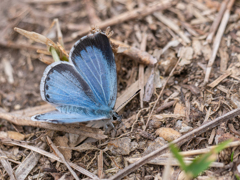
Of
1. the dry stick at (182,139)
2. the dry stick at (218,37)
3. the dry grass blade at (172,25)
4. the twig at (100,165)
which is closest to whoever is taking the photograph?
the dry stick at (182,139)

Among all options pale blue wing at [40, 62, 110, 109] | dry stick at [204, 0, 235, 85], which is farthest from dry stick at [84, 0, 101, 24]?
Result: dry stick at [204, 0, 235, 85]

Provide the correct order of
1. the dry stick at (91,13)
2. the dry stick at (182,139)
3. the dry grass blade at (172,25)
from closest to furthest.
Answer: the dry stick at (182,139) < the dry grass blade at (172,25) < the dry stick at (91,13)

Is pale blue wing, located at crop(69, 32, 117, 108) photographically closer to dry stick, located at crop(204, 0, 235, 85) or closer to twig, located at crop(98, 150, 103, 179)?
twig, located at crop(98, 150, 103, 179)

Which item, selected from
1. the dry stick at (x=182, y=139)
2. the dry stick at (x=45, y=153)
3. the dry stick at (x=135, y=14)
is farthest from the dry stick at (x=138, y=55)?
the dry stick at (x=45, y=153)

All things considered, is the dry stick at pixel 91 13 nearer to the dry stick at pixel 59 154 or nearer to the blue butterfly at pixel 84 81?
the blue butterfly at pixel 84 81

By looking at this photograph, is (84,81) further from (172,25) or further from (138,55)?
(172,25)

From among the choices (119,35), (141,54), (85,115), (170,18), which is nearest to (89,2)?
(119,35)

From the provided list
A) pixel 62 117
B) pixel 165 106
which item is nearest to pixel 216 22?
pixel 165 106
